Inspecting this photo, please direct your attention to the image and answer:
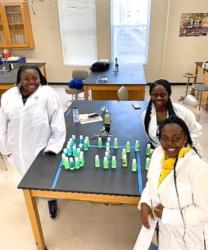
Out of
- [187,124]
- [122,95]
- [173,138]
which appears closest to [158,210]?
[173,138]

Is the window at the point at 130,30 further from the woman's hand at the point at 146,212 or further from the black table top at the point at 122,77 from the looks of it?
the woman's hand at the point at 146,212

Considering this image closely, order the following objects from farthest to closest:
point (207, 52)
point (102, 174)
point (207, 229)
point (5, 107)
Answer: point (207, 52) → point (5, 107) → point (102, 174) → point (207, 229)

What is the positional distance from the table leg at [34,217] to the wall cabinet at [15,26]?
504 cm

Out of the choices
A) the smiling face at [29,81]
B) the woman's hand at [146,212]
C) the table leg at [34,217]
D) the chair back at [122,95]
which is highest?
the smiling face at [29,81]

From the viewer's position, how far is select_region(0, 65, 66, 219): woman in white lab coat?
5.78ft

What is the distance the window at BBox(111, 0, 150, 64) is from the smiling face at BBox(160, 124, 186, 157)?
488 cm

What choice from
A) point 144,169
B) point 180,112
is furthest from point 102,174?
point 180,112

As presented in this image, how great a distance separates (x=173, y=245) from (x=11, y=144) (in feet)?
4.75

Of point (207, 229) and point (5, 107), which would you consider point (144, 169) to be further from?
point (5, 107)

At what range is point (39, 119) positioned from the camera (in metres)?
1.80

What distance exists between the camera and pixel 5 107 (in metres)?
1.78

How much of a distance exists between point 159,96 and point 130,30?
431 cm

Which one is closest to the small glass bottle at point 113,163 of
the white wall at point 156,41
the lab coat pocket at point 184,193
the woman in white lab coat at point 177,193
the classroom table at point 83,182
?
the classroom table at point 83,182

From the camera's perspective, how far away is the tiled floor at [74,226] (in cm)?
190
